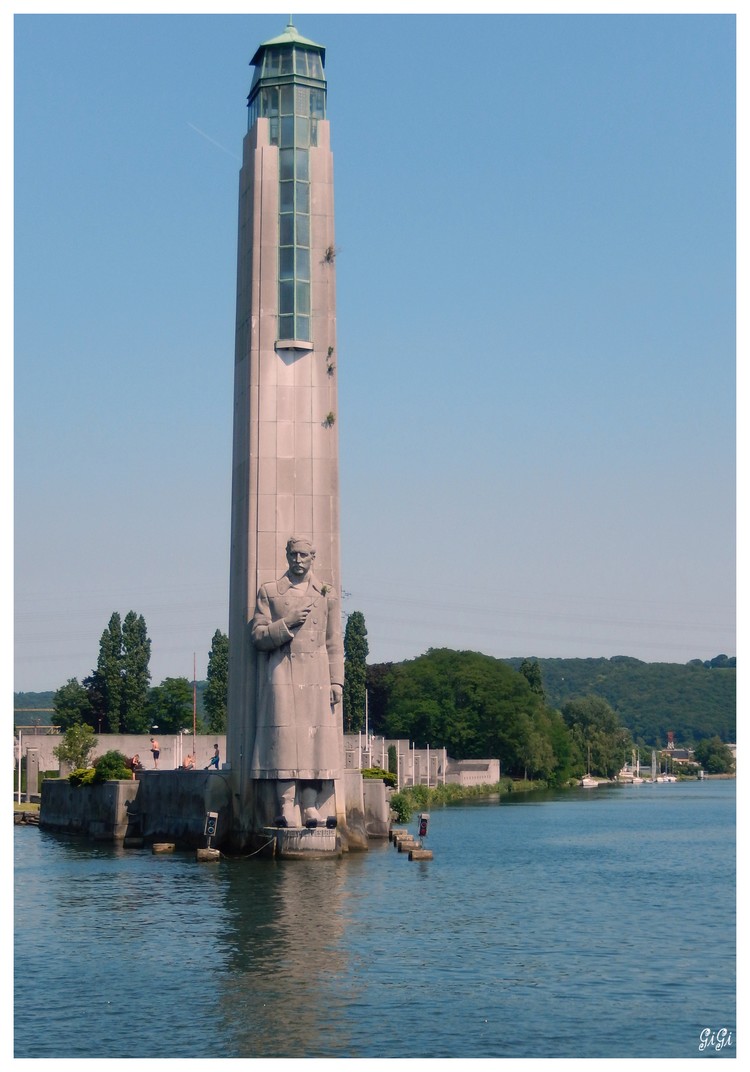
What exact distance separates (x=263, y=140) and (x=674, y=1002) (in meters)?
36.6

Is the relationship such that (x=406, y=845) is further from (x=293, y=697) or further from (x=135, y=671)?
(x=135, y=671)

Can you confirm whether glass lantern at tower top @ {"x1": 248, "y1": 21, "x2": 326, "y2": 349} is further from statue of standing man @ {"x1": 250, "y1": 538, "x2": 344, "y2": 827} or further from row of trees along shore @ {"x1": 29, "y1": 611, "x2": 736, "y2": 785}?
row of trees along shore @ {"x1": 29, "y1": 611, "x2": 736, "y2": 785}

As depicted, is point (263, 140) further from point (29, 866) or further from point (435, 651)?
point (435, 651)

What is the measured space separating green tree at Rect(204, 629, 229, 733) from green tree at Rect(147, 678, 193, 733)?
59.7 inches

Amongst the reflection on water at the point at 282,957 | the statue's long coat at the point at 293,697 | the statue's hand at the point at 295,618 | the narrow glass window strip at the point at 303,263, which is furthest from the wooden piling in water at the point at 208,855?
the narrow glass window strip at the point at 303,263

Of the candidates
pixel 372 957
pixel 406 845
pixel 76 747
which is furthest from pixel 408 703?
pixel 372 957

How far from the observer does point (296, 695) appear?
4997cm

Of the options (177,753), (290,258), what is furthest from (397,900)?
(177,753)

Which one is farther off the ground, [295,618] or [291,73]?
[291,73]

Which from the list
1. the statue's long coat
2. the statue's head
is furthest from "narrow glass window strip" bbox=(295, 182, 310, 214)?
the statue's long coat

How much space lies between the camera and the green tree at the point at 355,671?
395 ft

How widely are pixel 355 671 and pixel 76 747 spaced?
122 feet

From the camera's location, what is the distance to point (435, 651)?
516ft

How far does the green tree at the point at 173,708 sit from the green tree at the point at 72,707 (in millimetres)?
4900
